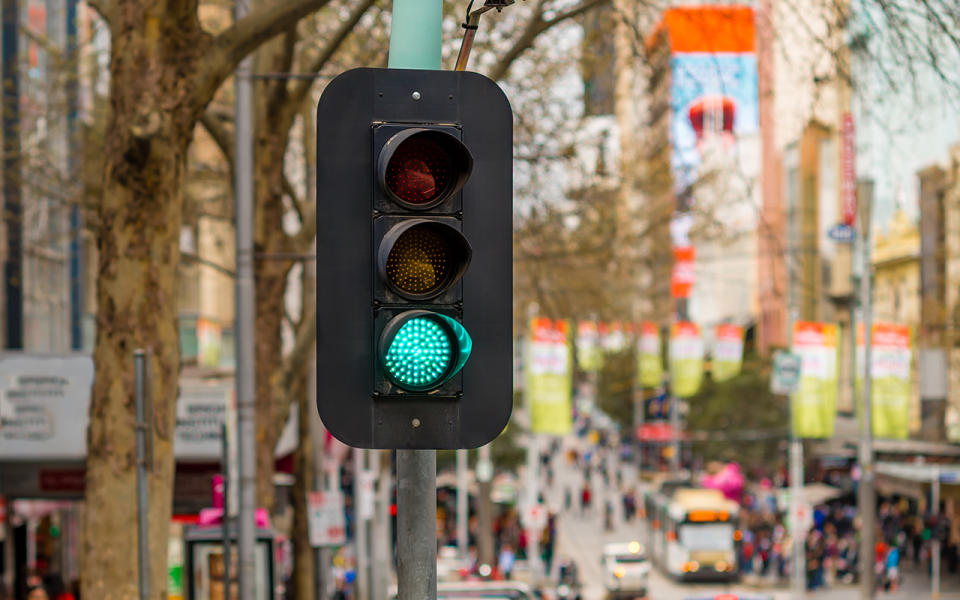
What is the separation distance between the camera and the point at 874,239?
57094 millimetres

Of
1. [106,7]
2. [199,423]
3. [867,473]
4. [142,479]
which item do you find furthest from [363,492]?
[142,479]

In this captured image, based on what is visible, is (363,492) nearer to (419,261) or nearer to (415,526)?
(415,526)

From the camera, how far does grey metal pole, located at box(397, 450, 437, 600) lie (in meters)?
4.62

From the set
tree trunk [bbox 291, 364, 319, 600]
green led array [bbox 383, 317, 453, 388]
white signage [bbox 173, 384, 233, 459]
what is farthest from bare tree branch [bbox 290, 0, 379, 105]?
green led array [bbox 383, 317, 453, 388]

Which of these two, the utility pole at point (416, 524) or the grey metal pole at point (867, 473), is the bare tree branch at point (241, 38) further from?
the grey metal pole at point (867, 473)

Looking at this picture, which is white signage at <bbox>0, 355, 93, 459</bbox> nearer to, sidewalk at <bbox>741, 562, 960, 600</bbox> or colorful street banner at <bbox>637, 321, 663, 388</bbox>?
sidewalk at <bbox>741, 562, 960, 600</bbox>

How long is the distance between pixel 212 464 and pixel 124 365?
9327mm

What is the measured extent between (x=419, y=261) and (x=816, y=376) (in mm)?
32976

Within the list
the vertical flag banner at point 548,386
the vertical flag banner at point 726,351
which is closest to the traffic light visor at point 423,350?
the vertical flag banner at point 548,386

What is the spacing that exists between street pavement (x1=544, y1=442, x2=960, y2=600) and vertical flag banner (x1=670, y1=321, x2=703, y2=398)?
19.3ft

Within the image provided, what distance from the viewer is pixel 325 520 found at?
809 inches

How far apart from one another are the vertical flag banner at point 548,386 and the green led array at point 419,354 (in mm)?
31104

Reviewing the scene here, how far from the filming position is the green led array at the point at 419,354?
14.4ft

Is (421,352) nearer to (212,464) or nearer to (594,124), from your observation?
(212,464)
